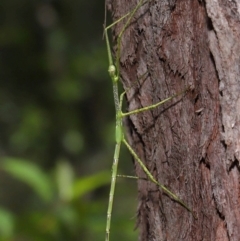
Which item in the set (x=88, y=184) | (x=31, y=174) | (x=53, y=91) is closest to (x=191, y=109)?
(x=88, y=184)

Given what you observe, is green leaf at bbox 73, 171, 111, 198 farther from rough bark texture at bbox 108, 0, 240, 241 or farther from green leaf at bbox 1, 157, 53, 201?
rough bark texture at bbox 108, 0, 240, 241

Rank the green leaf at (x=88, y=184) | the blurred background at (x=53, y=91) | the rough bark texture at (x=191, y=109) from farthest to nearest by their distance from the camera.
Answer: the blurred background at (x=53, y=91) → the green leaf at (x=88, y=184) → the rough bark texture at (x=191, y=109)

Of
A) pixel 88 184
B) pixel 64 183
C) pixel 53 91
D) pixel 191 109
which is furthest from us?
pixel 53 91

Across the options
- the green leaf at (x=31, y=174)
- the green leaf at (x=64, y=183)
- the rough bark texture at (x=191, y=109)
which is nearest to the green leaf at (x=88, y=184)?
the green leaf at (x=64, y=183)

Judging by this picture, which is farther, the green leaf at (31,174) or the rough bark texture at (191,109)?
the green leaf at (31,174)

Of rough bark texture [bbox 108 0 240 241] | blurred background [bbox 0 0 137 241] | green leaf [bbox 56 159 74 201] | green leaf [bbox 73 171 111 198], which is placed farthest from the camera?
blurred background [bbox 0 0 137 241]

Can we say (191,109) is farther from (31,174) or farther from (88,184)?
(31,174)

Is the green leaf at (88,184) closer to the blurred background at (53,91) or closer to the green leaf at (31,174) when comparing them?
the green leaf at (31,174)

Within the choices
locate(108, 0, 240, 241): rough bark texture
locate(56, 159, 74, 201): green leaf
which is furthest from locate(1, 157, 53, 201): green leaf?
locate(108, 0, 240, 241): rough bark texture
